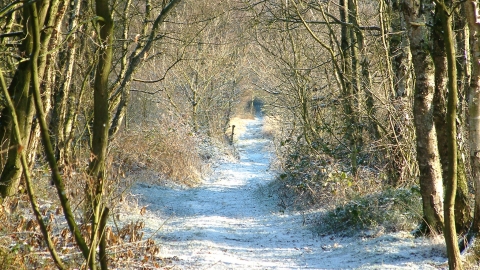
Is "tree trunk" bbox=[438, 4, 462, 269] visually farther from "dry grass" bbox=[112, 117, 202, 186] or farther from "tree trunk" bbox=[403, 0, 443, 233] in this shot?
"dry grass" bbox=[112, 117, 202, 186]

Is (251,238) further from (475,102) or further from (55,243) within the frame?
(475,102)

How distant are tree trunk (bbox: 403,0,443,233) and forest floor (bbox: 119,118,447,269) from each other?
1.65ft

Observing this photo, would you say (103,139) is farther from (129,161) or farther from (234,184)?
(234,184)

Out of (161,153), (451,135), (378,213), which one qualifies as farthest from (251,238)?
(161,153)

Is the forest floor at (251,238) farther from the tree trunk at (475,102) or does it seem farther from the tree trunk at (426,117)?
the tree trunk at (475,102)

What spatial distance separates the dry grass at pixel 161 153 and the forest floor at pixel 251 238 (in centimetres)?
109

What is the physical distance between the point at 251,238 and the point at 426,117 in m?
3.85

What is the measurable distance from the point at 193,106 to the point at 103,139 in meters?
18.8

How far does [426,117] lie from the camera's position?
610 centimetres

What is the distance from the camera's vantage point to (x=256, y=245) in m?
7.94

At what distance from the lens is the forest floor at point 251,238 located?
6312mm

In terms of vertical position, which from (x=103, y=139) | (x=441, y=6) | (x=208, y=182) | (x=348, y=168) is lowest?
(x=208, y=182)

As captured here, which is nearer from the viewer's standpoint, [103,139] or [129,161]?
[103,139]

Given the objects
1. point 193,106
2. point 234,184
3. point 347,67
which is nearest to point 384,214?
point 347,67
